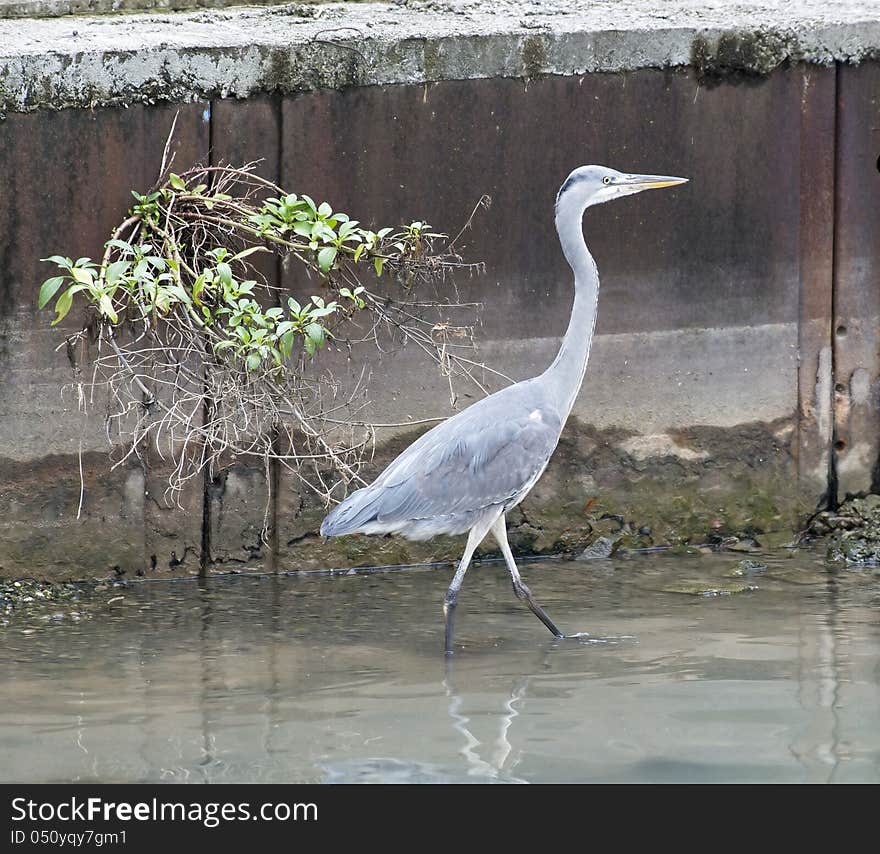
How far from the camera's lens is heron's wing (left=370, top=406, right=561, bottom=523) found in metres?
5.77

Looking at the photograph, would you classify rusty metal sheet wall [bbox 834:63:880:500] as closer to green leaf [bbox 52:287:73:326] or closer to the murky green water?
the murky green water

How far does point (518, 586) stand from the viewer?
5.90 m

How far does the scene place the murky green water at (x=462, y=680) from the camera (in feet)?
14.9

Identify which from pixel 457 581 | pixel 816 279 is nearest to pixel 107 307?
pixel 457 581

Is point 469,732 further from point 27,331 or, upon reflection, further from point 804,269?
point 804,269

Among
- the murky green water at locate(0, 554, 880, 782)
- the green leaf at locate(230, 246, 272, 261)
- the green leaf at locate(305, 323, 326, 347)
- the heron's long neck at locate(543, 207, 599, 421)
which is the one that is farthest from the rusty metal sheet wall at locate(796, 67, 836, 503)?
the green leaf at locate(230, 246, 272, 261)

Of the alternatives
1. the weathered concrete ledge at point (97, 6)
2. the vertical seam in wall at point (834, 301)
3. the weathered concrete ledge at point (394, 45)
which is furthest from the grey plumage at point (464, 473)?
the weathered concrete ledge at point (97, 6)

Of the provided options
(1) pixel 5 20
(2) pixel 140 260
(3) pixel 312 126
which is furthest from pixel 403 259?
(1) pixel 5 20

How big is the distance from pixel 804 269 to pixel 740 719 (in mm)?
2821

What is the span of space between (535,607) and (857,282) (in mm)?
2441

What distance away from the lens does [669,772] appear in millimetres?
4426

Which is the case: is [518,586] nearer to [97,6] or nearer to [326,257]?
[326,257]

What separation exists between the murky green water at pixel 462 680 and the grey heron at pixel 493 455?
425 millimetres

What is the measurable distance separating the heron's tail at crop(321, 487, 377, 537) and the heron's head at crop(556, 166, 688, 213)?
4.47ft
